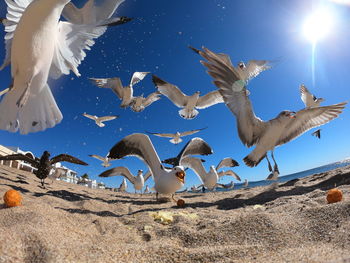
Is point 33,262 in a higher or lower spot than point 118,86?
lower

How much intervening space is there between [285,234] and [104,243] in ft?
4.45

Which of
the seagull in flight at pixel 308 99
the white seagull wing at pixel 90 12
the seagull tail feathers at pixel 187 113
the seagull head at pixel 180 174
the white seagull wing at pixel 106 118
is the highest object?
the white seagull wing at pixel 106 118

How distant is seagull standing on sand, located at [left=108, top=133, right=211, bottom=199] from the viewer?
4.84 m

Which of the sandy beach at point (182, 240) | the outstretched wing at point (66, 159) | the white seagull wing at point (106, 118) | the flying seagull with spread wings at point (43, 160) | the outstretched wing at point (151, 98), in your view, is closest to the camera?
the sandy beach at point (182, 240)

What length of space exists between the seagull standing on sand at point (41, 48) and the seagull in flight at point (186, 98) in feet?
22.4

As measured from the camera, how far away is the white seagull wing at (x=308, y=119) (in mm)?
4906

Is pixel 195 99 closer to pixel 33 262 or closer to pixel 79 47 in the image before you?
pixel 79 47

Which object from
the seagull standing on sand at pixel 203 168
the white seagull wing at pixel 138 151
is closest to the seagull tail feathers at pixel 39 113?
the white seagull wing at pixel 138 151

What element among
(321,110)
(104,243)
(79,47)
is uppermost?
(79,47)

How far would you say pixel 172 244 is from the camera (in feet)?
6.27

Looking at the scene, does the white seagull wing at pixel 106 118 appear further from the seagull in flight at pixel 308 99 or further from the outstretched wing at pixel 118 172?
the seagull in flight at pixel 308 99

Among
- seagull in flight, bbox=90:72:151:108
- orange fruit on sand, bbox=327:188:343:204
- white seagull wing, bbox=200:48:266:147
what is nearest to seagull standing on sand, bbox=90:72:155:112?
seagull in flight, bbox=90:72:151:108

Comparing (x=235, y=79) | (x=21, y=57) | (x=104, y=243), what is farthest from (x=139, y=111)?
(x=104, y=243)

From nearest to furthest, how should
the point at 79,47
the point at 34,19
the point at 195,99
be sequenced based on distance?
the point at 34,19, the point at 79,47, the point at 195,99
